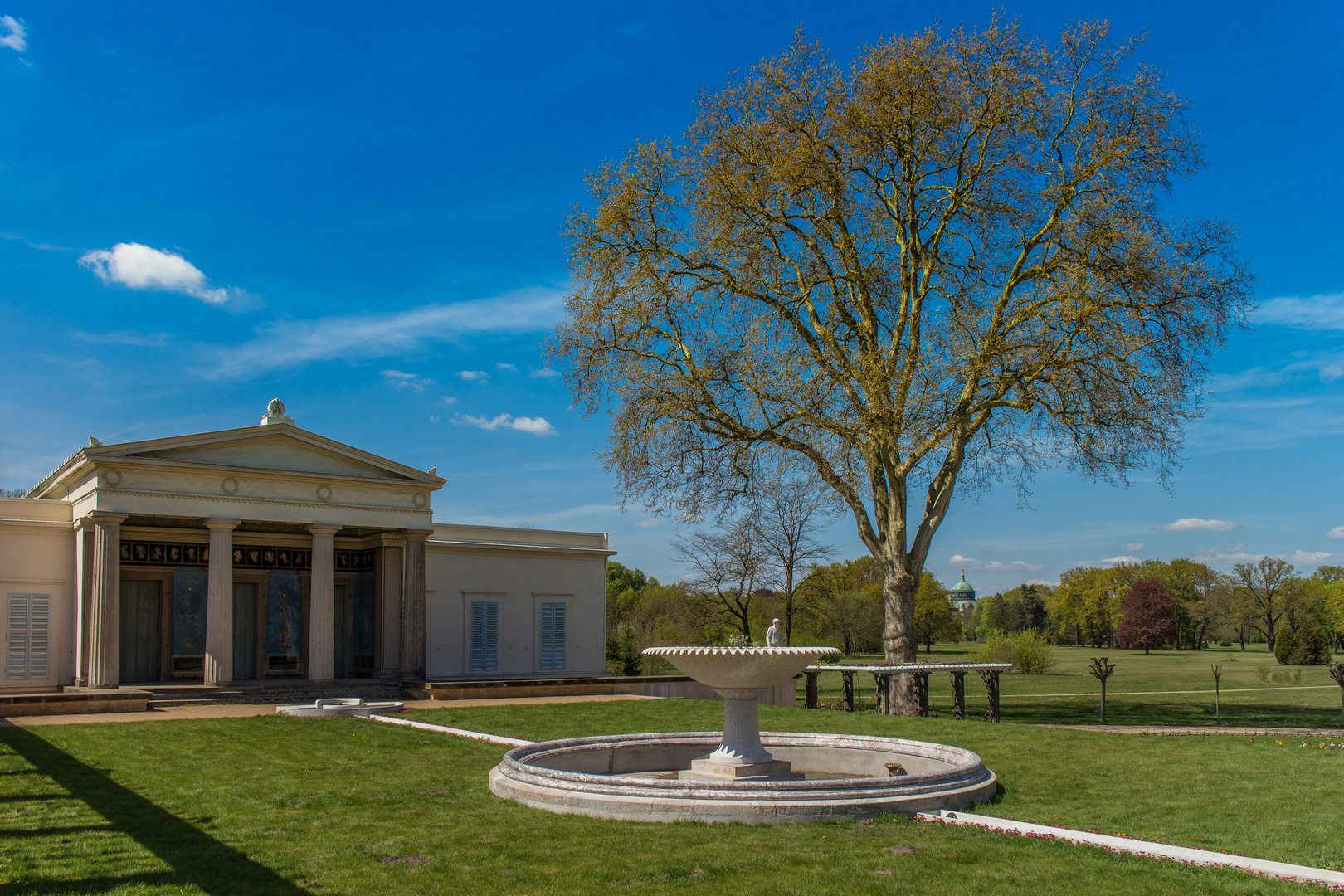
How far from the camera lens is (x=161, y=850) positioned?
25.0 feet

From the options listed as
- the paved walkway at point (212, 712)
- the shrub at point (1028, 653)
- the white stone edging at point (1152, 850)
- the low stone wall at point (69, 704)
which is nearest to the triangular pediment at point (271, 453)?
Result: the low stone wall at point (69, 704)

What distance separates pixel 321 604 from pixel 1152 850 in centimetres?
2151

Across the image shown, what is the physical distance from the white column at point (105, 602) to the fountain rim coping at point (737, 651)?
1636cm

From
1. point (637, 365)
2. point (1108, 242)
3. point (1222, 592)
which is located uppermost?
point (1108, 242)

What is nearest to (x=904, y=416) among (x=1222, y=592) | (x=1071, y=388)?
(x=1071, y=388)

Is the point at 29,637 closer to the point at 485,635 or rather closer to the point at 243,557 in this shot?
the point at 243,557

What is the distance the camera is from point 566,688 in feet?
83.8

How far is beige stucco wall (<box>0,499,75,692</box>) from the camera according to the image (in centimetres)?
2242

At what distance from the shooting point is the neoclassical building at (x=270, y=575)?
22.4 m

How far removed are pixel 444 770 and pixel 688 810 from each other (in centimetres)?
471

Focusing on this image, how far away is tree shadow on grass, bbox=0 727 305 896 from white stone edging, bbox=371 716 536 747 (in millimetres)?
5275

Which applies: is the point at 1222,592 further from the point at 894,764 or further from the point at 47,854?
the point at 47,854

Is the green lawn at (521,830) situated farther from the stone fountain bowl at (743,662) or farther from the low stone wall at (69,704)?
the low stone wall at (69,704)

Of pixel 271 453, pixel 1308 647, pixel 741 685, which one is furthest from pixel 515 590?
pixel 1308 647
